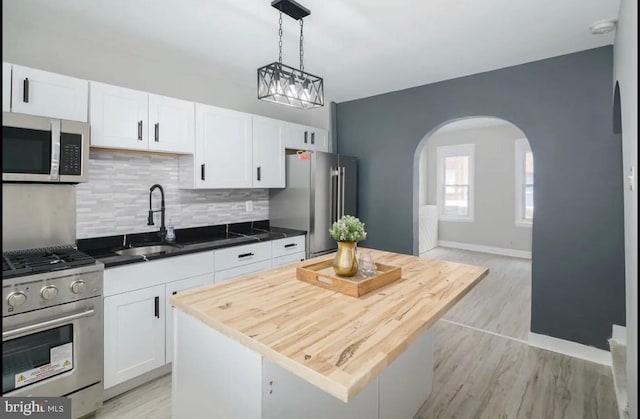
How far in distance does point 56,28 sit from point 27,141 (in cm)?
100

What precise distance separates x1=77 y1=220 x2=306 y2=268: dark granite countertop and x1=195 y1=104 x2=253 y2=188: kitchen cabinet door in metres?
0.52

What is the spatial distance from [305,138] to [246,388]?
3.10m

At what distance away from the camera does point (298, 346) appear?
1131 millimetres

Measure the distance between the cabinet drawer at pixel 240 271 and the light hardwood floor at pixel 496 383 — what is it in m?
0.80

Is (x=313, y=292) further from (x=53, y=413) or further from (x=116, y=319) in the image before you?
(x=53, y=413)

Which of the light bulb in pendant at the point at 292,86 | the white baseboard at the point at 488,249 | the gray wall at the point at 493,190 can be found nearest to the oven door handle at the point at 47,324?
the light bulb in pendant at the point at 292,86

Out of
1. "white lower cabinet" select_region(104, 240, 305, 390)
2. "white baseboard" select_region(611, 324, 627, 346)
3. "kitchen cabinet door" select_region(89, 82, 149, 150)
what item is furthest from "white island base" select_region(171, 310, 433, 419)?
"white baseboard" select_region(611, 324, 627, 346)

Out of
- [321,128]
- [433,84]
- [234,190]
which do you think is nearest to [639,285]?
[433,84]

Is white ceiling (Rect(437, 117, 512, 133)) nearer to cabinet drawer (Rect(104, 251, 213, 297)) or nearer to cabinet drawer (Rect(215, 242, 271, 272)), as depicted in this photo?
cabinet drawer (Rect(215, 242, 271, 272))

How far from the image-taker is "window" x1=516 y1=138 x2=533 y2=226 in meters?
6.28

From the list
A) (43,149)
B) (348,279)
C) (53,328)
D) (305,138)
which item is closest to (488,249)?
(305,138)

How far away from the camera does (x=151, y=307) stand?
2.40m

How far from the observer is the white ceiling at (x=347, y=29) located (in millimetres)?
2186

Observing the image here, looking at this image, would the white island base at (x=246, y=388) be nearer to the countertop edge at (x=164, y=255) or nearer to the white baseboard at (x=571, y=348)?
the countertop edge at (x=164, y=255)
